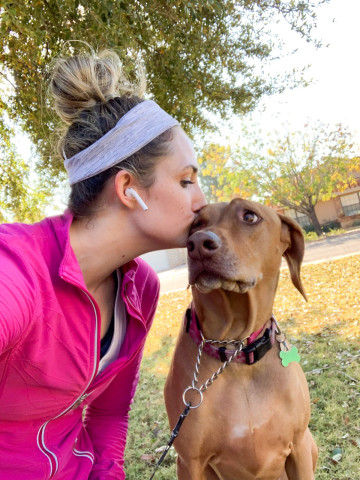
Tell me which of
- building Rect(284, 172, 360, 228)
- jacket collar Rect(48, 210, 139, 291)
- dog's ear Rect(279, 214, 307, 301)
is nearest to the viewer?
jacket collar Rect(48, 210, 139, 291)

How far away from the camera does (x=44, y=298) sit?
186 centimetres

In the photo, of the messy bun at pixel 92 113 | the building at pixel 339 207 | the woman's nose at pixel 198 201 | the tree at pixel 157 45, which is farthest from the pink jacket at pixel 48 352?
the building at pixel 339 207

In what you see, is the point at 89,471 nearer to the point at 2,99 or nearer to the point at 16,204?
the point at 2,99

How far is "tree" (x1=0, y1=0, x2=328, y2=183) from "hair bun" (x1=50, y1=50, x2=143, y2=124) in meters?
1.67

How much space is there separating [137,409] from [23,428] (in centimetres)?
296

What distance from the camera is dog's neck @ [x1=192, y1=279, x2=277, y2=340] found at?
2.49m

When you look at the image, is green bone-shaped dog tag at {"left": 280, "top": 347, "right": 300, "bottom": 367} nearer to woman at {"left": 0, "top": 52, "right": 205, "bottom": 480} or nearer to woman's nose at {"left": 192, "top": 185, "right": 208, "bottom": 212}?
woman at {"left": 0, "top": 52, "right": 205, "bottom": 480}

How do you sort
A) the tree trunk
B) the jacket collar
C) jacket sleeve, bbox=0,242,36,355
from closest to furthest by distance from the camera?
1. jacket sleeve, bbox=0,242,36,355
2. the jacket collar
3. the tree trunk

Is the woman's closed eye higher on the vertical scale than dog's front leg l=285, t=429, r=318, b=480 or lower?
higher

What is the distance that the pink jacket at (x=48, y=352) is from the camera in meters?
1.74

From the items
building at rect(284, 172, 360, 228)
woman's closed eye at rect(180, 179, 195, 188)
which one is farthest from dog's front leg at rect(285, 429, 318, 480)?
building at rect(284, 172, 360, 228)

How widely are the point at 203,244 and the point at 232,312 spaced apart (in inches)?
20.2

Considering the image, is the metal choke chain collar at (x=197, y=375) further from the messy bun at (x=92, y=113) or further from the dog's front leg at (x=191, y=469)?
the messy bun at (x=92, y=113)

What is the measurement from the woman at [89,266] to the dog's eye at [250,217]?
1.03 feet
